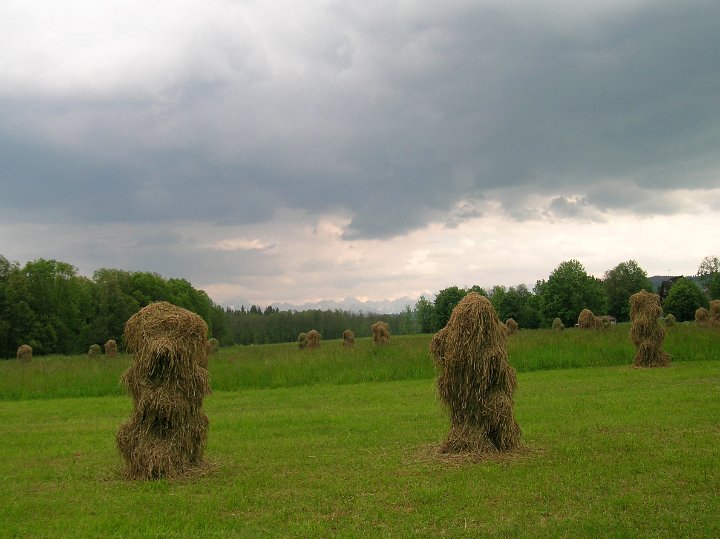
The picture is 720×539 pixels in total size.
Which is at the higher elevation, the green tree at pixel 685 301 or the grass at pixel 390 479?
the green tree at pixel 685 301

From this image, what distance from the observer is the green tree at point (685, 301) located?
9138 centimetres

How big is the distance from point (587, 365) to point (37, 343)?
210 feet

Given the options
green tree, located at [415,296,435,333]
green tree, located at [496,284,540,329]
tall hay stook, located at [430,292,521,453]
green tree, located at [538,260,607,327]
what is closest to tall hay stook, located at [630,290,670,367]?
tall hay stook, located at [430,292,521,453]

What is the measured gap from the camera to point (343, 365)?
26312 millimetres

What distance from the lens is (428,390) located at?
20203mm

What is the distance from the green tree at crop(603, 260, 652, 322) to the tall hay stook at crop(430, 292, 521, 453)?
111714 mm

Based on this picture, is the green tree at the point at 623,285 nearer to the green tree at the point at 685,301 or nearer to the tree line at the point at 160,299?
the tree line at the point at 160,299

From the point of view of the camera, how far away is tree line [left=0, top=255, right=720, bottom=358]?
7112 cm

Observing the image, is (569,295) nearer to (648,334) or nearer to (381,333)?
(381,333)

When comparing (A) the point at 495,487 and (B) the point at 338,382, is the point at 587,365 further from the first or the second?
(A) the point at 495,487

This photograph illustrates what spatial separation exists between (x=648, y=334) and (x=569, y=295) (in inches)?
2964

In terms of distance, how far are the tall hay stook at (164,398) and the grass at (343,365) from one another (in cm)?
1476

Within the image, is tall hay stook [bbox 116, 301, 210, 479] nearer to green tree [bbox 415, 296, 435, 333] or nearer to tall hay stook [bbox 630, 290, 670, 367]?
tall hay stook [bbox 630, 290, 670, 367]

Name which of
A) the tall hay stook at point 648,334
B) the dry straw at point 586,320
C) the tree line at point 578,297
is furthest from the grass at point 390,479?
the tree line at point 578,297
